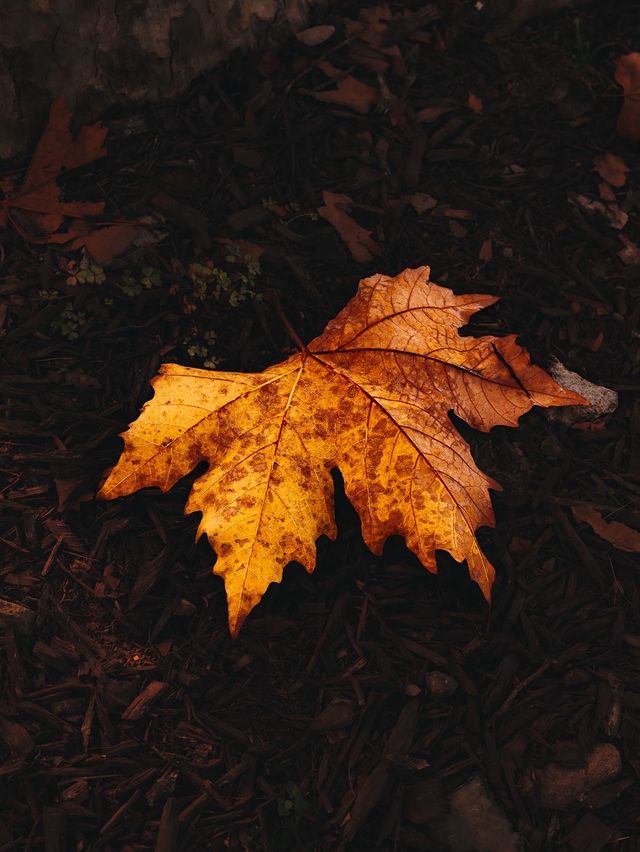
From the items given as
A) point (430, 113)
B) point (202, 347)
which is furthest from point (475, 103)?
point (202, 347)

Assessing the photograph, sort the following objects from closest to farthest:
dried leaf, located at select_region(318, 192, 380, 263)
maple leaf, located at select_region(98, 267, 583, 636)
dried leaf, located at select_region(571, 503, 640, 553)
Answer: maple leaf, located at select_region(98, 267, 583, 636) < dried leaf, located at select_region(571, 503, 640, 553) < dried leaf, located at select_region(318, 192, 380, 263)

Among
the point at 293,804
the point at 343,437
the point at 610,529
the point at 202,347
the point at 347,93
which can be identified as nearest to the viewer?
the point at 293,804

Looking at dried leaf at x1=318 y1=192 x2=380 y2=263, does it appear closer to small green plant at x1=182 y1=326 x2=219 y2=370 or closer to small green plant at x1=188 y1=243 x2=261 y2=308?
small green plant at x1=188 y1=243 x2=261 y2=308

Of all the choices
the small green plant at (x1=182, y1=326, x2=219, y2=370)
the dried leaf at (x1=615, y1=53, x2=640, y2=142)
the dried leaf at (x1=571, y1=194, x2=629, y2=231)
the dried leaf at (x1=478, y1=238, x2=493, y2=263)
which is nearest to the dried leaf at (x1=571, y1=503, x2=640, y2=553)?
the dried leaf at (x1=478, y1=238, x2=493, y2=263)

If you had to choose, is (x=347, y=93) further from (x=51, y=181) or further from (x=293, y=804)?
(x=293, y=804)

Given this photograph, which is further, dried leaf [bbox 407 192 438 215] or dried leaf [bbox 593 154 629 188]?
dried leaf [bbox 593 154 629 188]
